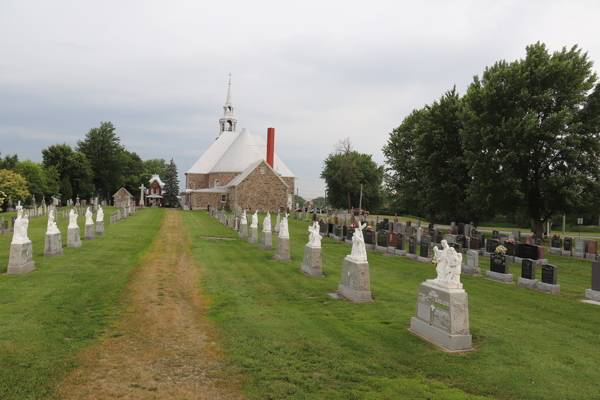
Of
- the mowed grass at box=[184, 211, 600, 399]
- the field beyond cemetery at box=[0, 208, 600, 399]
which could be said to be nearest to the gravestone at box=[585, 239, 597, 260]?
the mowed grass at box=[184, 211, 600, 399]

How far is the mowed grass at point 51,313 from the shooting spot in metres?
5.07

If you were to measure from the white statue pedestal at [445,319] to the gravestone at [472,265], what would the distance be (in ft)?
28.4

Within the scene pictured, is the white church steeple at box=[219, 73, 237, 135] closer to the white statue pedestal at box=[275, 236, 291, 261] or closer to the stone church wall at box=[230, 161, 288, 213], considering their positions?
the stone church wall at box=[230, 161, 288, 213]

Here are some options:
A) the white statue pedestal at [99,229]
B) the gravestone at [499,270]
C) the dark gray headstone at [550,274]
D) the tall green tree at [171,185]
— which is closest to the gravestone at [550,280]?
the dark gray headstone at [550,274]

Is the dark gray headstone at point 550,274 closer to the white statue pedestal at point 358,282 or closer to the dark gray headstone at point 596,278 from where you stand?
the dark gray headstone at point 596,278

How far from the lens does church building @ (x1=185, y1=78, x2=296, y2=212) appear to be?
5000 centimetres

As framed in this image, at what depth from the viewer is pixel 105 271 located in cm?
1166

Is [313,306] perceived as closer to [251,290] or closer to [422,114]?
[251,290]

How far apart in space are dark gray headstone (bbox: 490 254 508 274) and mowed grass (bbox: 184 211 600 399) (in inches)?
71.7

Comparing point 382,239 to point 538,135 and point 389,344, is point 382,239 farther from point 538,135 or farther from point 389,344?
point 389,344

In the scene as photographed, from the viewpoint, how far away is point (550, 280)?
38.9 feet

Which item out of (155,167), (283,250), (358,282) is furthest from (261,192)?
(155,167)

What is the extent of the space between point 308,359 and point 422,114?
101ft

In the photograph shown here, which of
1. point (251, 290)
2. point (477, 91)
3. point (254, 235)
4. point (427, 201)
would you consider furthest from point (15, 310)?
point (427, 201)
